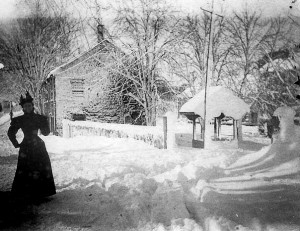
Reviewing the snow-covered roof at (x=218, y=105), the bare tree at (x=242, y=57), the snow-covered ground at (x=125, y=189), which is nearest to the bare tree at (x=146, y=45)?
the bare tree at (x=242, y=57)

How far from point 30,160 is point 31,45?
2193 mm

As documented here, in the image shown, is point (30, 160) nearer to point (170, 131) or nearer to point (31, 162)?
point (31, 162)

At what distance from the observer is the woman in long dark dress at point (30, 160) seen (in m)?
3.40

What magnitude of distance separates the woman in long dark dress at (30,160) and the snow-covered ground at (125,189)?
0.26 metres

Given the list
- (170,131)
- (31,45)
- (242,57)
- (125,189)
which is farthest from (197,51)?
(125,189)

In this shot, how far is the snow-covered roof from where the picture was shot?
5.59m

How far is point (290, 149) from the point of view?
4375 mm

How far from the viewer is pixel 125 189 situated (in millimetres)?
3762

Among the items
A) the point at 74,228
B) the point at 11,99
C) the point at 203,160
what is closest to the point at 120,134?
the point at 203,160

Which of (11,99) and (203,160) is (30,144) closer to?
(11,99)

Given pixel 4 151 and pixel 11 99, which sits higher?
pixel 11 99

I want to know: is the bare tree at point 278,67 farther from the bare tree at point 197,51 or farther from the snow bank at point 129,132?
the snow bank at point 129,132

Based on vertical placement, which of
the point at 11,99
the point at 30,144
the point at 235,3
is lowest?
the point at 30,144

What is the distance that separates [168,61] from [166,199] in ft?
25.1
